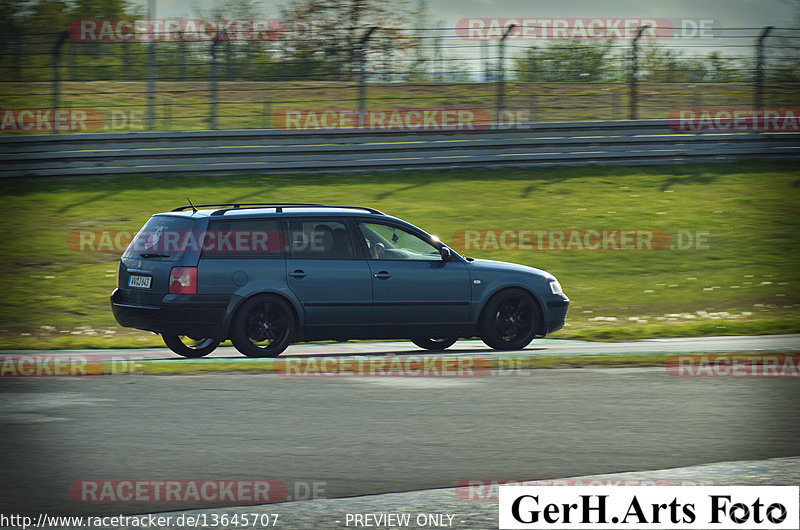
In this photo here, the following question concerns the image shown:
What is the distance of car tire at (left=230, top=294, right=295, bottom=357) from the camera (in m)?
11.3

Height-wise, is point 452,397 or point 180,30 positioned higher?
point 180,30

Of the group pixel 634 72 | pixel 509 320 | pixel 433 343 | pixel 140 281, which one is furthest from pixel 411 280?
pixel 634 72

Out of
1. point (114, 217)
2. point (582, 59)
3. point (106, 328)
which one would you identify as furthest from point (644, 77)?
point (106, 328)

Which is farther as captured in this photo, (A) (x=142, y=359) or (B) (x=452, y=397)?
(A) (x=142, y=359)

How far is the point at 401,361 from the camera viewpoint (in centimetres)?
1158

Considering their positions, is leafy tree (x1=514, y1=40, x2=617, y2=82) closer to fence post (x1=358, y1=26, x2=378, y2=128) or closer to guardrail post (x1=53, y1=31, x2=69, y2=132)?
fence post (x1=358, y1=26, x2=378, y2=128)

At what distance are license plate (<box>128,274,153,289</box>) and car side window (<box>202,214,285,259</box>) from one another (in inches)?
24.2

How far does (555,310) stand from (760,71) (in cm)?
1401

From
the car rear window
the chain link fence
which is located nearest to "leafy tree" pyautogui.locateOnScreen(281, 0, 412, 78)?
the chain link fence

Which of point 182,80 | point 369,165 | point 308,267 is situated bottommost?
point 308,267

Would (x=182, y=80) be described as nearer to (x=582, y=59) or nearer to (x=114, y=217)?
(x=114, y=217)

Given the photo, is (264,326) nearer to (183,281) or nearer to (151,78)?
(183,281)

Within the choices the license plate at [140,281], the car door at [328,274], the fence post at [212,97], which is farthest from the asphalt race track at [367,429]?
the fence post at [212,97]

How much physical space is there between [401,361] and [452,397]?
2349mm
